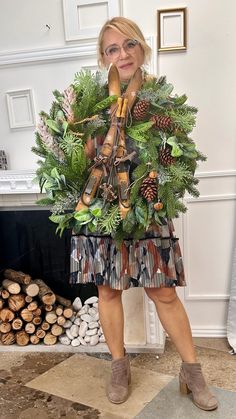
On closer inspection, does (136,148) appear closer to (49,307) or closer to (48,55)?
(48,55)

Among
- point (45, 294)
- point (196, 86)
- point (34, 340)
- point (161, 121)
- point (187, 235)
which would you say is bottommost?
point (34, 340)

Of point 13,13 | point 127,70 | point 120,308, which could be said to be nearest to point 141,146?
point 127,70

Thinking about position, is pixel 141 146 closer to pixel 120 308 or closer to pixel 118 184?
pixel 118 184

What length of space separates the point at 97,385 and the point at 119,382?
0.17 meters

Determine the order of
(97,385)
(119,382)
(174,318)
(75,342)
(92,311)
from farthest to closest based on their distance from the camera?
1. (92,311)
2. (75,342)
3. (97,385)
4. (119,382)
5. (174,318)

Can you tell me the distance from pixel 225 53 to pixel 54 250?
4.37ft

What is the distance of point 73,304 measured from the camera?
221 centimetres

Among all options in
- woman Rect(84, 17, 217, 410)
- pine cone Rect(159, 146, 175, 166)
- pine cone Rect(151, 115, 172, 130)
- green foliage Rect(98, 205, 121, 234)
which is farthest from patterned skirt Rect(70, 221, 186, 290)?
pine cone Rect(151, 115, 172, 130)

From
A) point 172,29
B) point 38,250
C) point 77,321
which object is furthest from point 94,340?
point 172,29

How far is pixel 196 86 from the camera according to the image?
73.7 inches

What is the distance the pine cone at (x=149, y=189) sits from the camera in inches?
49.3

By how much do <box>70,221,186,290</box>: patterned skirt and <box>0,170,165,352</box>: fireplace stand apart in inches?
20.4

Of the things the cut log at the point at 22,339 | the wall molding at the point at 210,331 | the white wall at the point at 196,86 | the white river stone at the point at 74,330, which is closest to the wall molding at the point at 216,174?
the white wall at the point at 196,86

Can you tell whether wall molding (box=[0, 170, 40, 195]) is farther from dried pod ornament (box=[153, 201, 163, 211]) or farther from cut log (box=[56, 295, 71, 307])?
dried pod ornament (box=[153, 201, 163, 211])
